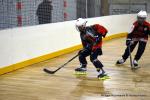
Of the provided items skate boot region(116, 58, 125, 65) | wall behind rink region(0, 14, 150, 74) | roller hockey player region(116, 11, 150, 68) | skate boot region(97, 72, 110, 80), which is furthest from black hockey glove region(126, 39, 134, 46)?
wall behind rink region(0, 14, 150, 74)

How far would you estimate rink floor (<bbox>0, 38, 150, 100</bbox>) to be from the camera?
4.99 metres

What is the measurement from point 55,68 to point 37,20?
142 centimetres

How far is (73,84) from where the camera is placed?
5.62 metres

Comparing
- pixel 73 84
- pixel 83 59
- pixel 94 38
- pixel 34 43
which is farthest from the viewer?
pixel 34 43

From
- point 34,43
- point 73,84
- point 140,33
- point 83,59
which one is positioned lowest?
point 73,84

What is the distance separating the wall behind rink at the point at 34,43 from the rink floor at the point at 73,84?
182mm

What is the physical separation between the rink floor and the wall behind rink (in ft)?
0.60

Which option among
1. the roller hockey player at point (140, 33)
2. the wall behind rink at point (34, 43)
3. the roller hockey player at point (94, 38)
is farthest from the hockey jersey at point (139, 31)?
the wall behind rink at point (34, 43)

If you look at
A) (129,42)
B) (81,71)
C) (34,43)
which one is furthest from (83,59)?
(34,43)

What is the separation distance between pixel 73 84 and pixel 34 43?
188 cm

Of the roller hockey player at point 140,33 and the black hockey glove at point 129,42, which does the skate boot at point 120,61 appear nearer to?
the roller hockey player at point 140,33

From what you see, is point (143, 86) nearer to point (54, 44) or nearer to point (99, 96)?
point (99, 96)

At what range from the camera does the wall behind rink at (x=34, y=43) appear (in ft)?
21.0

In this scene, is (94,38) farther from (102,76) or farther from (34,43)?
(34,43)
